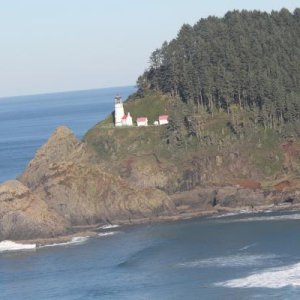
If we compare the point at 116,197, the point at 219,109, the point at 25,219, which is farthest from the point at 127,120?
the point at 25,219

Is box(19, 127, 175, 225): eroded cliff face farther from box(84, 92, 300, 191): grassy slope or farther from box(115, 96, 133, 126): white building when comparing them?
box(115, 96, 133, 126): white building

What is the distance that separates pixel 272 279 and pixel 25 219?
1335 inches

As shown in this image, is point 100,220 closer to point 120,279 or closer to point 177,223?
point 177,223

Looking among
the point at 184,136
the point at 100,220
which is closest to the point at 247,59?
the point at 184,136

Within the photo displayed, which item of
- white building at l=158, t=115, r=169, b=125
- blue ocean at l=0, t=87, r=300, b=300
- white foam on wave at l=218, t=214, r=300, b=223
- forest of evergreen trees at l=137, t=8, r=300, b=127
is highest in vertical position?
forest of evergreen trees at l=137, t=8, r=300, b=127

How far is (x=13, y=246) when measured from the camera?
314 feet

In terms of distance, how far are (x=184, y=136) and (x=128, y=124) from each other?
37.9 feet

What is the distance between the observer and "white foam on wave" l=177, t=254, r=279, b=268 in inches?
3105

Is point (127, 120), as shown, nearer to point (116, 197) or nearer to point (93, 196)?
point (116, 197)

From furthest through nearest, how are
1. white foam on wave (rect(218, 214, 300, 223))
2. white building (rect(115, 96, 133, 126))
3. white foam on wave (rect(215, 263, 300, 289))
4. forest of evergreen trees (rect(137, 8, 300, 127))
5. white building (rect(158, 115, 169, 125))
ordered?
white building (rect(115, 96, 133, 126))
white building (rect(158, 115, 169, 125))
forest of evergreen trees (rect(137, 8, 300, 127))
white foam on wave (rect(218, 214, 300, 223))
white foam on wave (rect(215, 263, 300, 289))

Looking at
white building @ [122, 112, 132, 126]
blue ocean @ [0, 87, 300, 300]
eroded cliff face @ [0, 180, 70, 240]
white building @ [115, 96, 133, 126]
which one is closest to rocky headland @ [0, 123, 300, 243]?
eroded cliff face @ [0, 180, 70, 240]

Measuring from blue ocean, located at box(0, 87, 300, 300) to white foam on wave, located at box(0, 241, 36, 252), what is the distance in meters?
1.16

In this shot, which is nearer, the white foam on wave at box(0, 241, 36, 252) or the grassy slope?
the white foam on wave at box(0, 241, 36, 252)

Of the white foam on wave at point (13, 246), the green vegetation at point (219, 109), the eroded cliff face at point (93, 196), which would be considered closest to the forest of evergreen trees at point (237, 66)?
the green vegetation at point (219, 109)
